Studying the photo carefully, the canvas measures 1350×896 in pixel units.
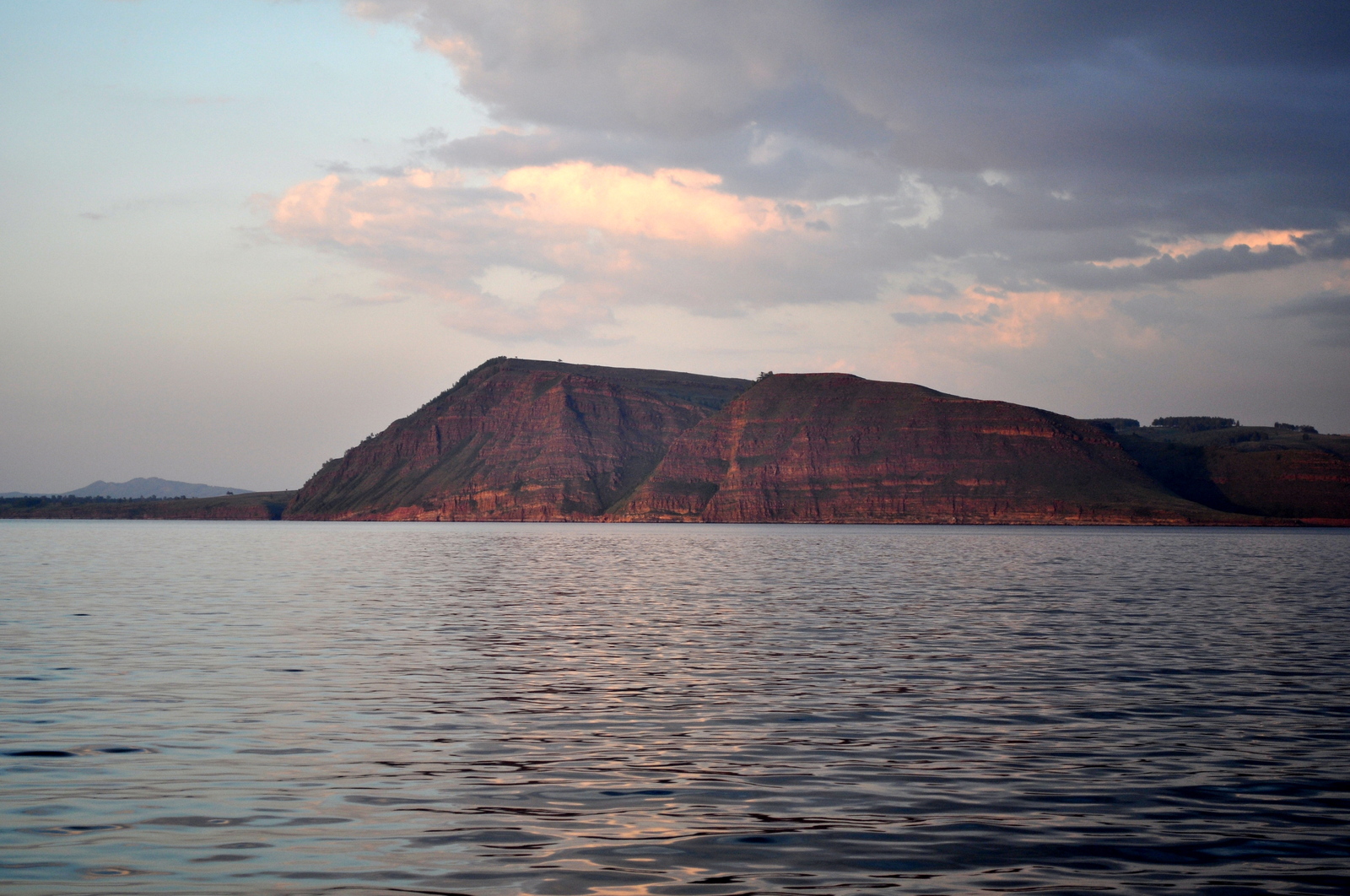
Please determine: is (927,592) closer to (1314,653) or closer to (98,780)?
(1314,653)

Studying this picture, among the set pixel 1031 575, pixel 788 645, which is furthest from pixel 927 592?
pixel 788 645

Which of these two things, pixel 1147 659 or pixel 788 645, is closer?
pixel 1147 659

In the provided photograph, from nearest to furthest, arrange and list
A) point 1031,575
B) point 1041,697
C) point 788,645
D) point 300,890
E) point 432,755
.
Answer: point 300,890 → point 432,755 → point 1041,697 → point 788,645 → point 1031,575

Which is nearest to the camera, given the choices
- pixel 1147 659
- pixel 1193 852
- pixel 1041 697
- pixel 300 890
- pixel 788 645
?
pixel 300 890

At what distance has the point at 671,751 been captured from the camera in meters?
15.4

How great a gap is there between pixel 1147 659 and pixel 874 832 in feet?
55.9

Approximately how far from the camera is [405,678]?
2239 centimetres

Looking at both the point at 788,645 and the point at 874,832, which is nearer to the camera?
the point at 874,832

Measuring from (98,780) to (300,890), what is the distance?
572 cm

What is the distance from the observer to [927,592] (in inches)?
1865

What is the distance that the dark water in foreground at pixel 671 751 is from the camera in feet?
33.5

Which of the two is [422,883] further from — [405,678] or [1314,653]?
[1314,653]

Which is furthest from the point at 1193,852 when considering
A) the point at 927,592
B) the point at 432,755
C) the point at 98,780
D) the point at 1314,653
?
the point at 927,592

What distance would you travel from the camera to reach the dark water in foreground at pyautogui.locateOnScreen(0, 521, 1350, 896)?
1020cm
